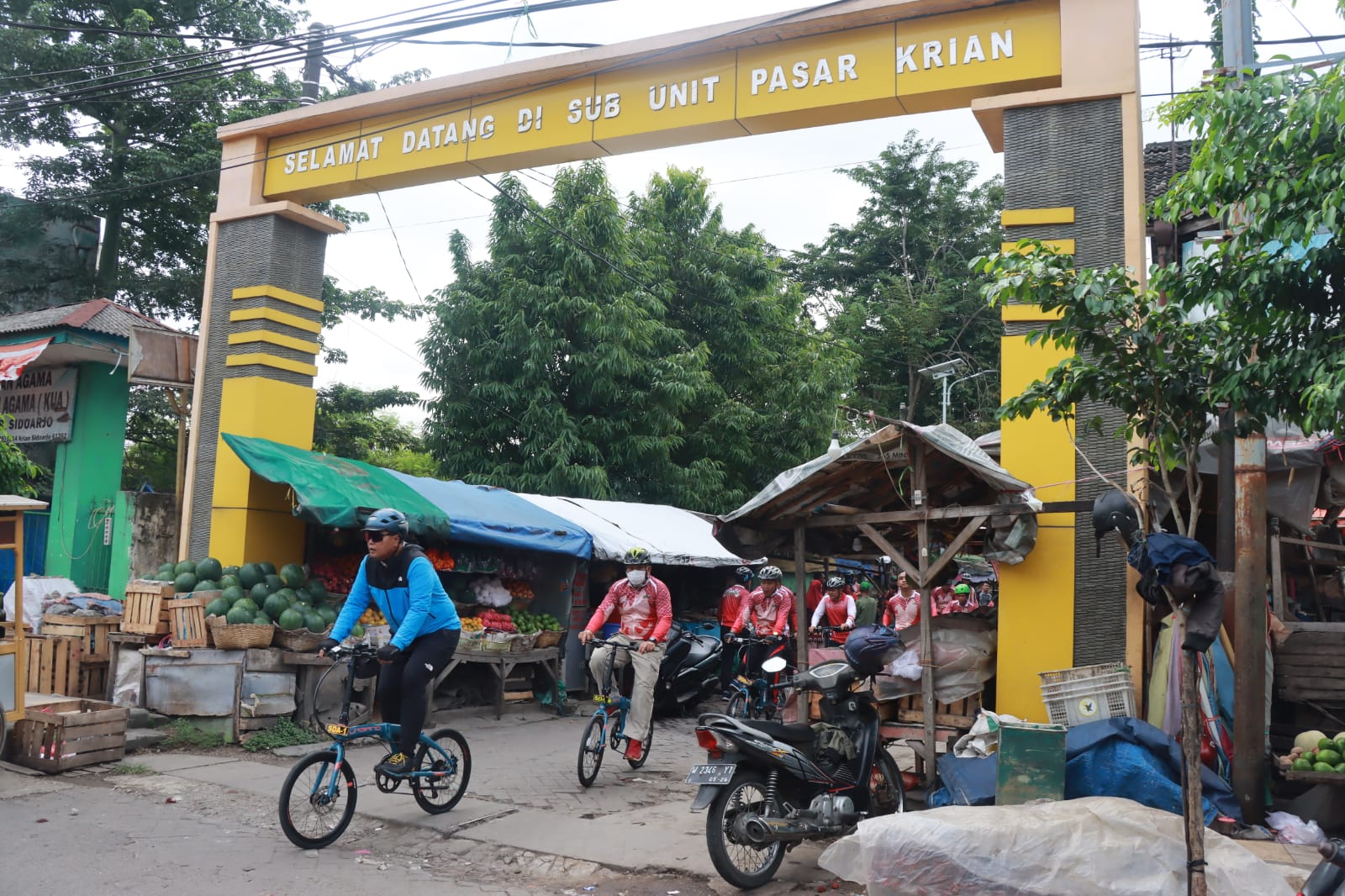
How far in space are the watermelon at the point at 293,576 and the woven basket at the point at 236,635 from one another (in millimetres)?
1314

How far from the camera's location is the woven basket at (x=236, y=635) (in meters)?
9.61

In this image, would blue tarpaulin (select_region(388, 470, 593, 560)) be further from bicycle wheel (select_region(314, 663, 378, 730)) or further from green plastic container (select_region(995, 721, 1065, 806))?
green plastic container (select_region(995, 721, 1065, 806))

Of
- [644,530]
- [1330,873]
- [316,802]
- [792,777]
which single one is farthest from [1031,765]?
[644,530]

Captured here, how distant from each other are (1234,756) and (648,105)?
7.88 m

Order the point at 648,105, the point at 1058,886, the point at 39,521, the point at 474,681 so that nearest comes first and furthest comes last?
the point at 1058,886
the point at 648,105
the point at 474,681
the point at 39,521

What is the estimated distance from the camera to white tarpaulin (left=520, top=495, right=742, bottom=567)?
1408 cm

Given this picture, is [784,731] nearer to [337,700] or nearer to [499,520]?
[337,700]

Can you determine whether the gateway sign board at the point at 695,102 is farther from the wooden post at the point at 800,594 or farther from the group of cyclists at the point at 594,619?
the group of cyclists at the point at 594,619

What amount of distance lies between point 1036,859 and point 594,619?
15.8ft

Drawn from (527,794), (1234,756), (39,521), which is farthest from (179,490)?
(1234,756)

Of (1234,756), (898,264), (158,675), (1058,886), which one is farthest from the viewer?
(898,264)

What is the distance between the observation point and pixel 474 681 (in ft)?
41.2

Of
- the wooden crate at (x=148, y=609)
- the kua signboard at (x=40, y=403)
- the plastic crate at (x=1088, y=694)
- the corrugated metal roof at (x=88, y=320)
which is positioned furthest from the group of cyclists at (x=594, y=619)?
the kua signboard at (x=40, y=403)

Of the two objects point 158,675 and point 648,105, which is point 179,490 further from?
point 648,105
